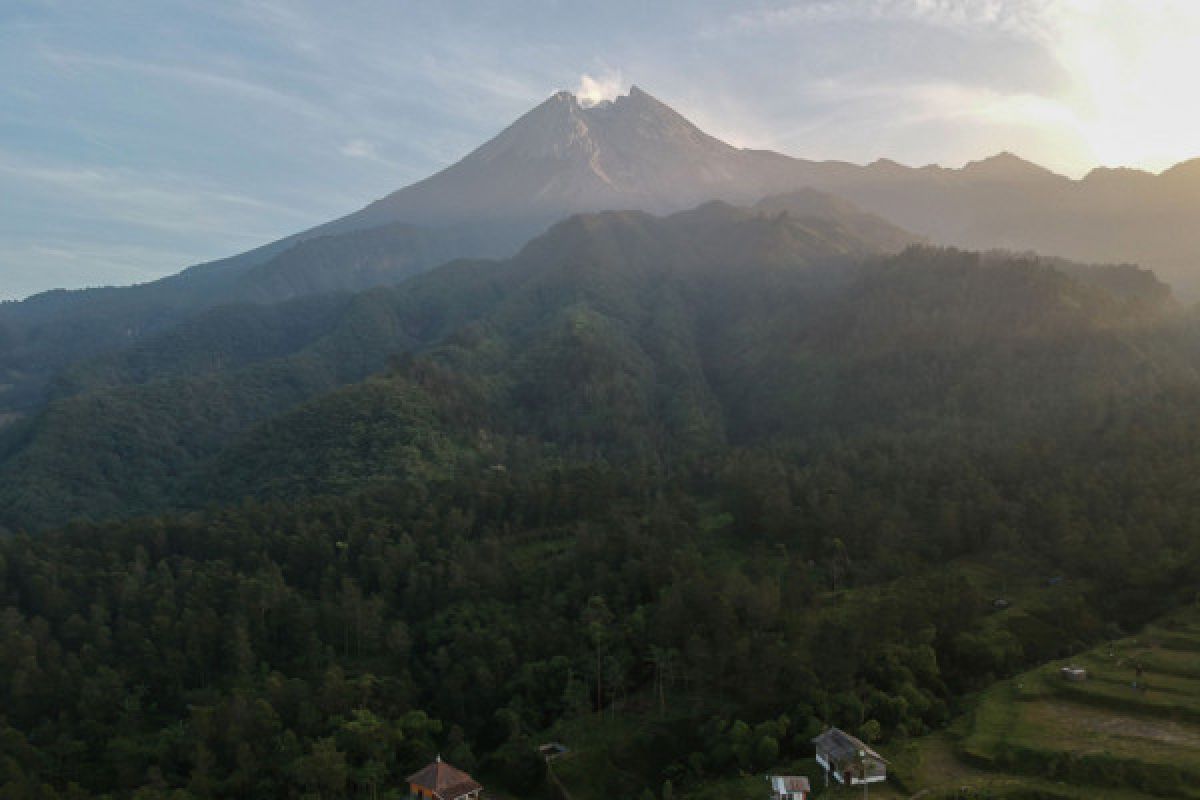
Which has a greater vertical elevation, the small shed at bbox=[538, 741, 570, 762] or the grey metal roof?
the grey metal roof

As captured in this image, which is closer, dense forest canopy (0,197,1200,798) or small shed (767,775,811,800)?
small shed (767,775,811,800)

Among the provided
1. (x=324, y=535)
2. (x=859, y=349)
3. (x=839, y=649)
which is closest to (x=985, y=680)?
(x=839, y=649)

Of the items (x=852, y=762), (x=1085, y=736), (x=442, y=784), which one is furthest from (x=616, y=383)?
(x=852, y=762)

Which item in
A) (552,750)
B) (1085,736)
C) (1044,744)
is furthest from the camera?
(552,750)

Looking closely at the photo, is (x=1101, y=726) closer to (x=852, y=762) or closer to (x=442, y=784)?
(x=852, y=762)

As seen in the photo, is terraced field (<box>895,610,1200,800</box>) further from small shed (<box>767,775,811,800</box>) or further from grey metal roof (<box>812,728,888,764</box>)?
small shed (<box>767,775,811,800</box>)

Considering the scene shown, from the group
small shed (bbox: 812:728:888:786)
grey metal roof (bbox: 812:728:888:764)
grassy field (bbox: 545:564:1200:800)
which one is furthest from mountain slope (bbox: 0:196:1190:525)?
small shed (bbox: 812:728:888:786)
